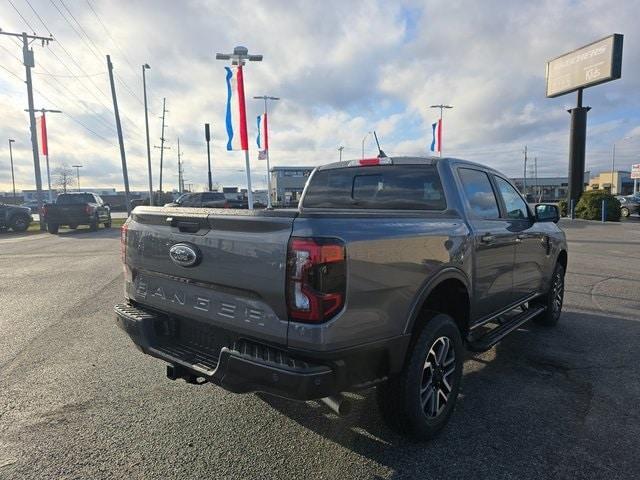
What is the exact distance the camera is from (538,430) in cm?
303

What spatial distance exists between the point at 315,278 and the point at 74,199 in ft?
72.1

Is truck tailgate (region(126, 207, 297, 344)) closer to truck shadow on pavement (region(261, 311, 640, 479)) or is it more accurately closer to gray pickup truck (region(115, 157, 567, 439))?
gray pickup truck (region(115, 157, 567, 439))

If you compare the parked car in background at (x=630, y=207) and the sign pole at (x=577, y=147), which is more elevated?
the sign pole at (x=577, y=147)

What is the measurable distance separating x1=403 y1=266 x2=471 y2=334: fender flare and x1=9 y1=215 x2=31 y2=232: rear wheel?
24095mm

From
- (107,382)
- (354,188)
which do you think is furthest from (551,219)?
(107,382)

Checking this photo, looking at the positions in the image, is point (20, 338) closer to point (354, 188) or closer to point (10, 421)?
point (10, 421)

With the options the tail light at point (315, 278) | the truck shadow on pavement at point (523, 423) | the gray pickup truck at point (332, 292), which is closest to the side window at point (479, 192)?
the gray pickup truck at point (332, 292)

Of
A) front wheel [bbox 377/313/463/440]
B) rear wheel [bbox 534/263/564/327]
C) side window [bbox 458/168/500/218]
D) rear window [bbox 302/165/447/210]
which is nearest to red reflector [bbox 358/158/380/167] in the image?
rear window [bbox 302/165/447/210]

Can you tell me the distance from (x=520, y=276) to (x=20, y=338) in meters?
5.33

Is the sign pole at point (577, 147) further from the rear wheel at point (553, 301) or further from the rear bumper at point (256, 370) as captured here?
the rear bumper at point (256, 370)

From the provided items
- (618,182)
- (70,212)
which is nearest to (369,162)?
(70,212)

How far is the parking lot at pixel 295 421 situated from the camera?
8.61ft

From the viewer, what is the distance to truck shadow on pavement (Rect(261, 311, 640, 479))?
2.65m

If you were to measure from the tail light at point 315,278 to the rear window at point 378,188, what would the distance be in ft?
5.23
